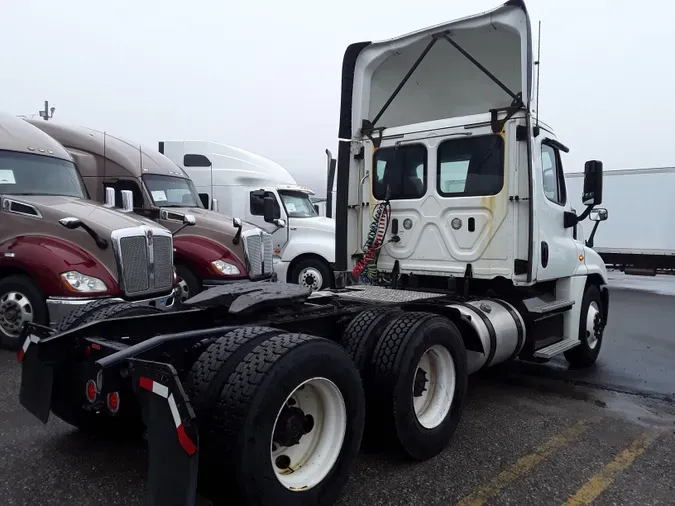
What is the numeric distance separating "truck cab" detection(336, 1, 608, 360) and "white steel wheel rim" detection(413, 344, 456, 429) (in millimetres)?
1633

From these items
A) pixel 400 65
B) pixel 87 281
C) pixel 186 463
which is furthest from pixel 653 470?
pixel 87 281

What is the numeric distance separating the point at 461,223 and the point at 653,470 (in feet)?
8.97

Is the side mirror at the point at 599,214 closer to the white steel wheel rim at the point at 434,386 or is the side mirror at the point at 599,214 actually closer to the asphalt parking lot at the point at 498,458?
the asphalt parking lot at the point at 498,458

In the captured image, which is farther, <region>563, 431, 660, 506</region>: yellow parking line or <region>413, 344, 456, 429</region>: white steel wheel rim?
<region>413, 344, 456, 429</region>: white steel wheel rim

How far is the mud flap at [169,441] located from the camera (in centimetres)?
232

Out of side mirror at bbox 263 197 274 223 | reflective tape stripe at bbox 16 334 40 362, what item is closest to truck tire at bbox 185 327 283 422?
reflective tape stripe at bbox 16 334 40 362

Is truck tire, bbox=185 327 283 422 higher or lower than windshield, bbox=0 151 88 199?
lower

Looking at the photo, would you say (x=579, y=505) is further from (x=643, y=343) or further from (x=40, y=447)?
(x=643, y=343)

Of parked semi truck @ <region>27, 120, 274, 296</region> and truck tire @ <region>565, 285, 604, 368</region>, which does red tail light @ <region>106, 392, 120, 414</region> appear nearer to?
truck tire @ <region>565, 285, 604, 368</region>

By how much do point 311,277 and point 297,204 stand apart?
1.88m

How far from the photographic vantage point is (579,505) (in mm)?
3184

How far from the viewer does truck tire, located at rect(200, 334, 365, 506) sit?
2.52 metres

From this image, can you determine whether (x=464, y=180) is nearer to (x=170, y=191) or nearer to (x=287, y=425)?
(x=287, y=425)

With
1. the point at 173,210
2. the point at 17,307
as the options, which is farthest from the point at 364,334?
the point at 173,210
